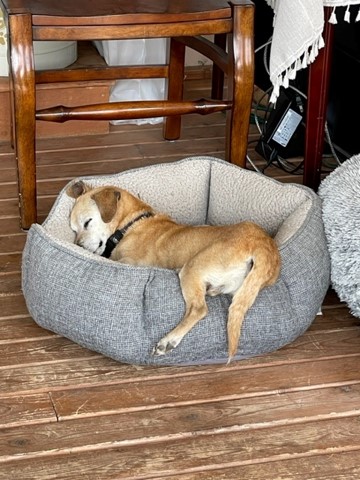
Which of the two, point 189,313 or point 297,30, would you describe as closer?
point 189,313

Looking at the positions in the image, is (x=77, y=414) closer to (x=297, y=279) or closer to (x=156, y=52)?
(x=297, y=279)

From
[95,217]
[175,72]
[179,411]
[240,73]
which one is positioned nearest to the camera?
[179,411]

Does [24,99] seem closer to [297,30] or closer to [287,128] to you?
[297,30]

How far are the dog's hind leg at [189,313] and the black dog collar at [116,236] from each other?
32 centimetres

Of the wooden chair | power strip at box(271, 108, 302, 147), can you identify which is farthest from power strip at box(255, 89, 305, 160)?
the wooden chair

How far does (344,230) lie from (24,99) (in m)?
0.76

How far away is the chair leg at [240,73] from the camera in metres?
2.13

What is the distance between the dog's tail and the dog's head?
1.26ft

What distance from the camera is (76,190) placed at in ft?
6.82

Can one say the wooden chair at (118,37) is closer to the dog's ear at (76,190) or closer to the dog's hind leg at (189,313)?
the dog's ear at (76,190)

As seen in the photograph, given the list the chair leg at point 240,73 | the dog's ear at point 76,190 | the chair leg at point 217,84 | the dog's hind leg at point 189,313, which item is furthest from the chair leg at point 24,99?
the chair leg at point 217,84

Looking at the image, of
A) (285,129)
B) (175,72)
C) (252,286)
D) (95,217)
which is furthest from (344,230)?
(175,72)

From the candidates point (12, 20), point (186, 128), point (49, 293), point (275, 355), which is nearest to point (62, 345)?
point (49, 293)

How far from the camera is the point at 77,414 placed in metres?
1.67
